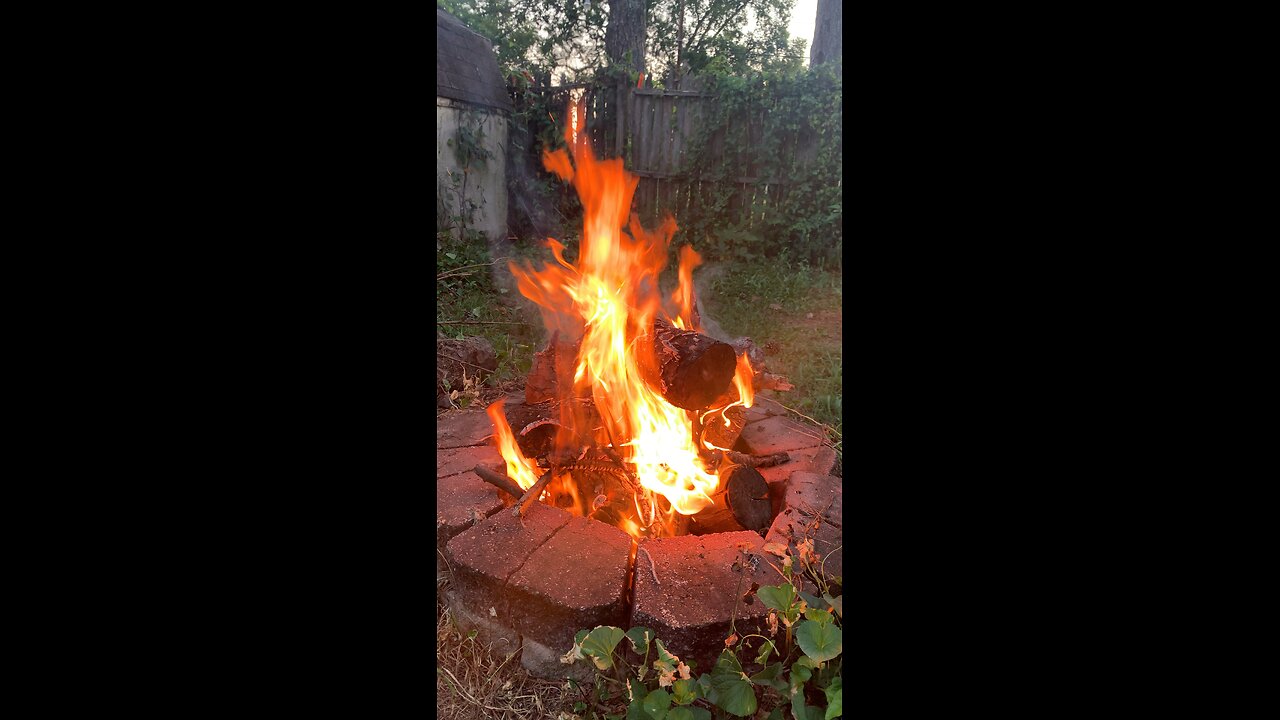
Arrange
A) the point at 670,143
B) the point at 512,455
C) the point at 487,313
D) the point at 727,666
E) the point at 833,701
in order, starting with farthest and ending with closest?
the point at 670,143, the point at 487,313, the point at 512,455, the point at 727,666, the point at 833,701

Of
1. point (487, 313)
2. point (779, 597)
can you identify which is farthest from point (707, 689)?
point (487, 313)

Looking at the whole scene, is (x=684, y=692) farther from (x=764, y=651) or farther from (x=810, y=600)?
(x=810, y=600)

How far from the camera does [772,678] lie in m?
1.65

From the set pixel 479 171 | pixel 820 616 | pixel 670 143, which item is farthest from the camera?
pixel 670 143

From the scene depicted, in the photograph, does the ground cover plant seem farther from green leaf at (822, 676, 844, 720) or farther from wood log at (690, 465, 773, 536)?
wood log at (690, 465, 773, 536)

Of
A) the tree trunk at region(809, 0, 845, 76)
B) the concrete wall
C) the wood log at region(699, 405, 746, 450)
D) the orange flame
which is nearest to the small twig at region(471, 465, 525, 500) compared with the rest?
the orange flame

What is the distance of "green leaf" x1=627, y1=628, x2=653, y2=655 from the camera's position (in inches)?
68.2

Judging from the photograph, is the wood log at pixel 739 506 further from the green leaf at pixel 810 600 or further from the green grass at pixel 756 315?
the green grass at pixel 756 315

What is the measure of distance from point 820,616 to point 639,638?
0.48 m

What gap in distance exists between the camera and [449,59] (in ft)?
24.6

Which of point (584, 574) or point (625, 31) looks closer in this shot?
point (584, 574)

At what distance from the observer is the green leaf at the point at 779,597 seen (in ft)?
5.51

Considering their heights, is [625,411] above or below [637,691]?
above

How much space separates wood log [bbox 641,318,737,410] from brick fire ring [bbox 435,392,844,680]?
49cm
